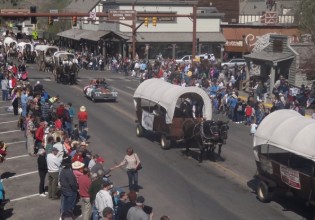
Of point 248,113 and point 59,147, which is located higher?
point 59,147

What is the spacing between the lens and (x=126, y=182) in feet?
67.8

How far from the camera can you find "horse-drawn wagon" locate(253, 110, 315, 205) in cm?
1678

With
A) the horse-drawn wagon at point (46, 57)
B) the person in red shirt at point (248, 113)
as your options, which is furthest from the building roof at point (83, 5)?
the person in red shirt at point (248, 113)

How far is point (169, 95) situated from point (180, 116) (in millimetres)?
1094

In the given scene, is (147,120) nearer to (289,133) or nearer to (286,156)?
(286,156)

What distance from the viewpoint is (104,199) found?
14.3m

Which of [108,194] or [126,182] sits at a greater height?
[108,194]

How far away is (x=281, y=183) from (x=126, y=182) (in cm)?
542

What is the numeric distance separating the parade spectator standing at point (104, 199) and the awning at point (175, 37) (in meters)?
57.1

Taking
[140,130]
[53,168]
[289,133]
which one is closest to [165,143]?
[140,130]

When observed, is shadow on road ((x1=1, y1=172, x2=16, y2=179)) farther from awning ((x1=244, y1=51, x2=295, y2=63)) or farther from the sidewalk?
awning ((x1=244, y1=51, x2=295, y2=63))

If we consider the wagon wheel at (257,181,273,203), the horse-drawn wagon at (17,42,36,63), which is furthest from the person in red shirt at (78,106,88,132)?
the horse-drawn wagon at (17,42,36,63)

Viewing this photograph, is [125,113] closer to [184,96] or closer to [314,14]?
[184,96]

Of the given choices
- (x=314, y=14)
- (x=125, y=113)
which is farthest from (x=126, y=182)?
(x=314, y=14)
